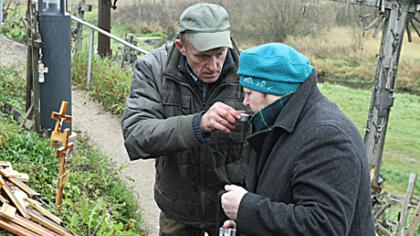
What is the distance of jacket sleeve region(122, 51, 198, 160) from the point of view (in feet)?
8.34

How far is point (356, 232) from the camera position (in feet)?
6.45

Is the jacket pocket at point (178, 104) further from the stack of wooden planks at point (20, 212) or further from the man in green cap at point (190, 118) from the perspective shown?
the stack of wooden planks at point (20, 212)

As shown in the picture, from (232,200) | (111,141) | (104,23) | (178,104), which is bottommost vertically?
(111,141)

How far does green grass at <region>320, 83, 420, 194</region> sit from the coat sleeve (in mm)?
10285

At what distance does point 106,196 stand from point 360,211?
3.24 meters

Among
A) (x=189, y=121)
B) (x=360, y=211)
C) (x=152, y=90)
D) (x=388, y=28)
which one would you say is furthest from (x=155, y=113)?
(x=388, y=28)

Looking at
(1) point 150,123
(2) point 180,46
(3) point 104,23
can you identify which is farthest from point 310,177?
(3) point 104,23

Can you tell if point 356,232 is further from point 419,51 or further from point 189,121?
point 419,51

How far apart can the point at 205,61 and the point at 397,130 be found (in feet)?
51.7

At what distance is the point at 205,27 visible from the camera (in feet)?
8.72

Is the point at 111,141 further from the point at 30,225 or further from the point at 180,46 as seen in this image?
the point at 180,46

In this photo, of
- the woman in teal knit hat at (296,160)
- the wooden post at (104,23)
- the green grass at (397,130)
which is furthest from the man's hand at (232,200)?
the green grass at (397,130)

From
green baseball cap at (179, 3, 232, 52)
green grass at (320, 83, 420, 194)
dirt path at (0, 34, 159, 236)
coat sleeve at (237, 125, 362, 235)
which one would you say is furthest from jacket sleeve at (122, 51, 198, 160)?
green grass at (320, 83, 420, 194)

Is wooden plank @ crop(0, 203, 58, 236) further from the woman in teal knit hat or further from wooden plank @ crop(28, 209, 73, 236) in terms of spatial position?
the woman in teal knit hat
